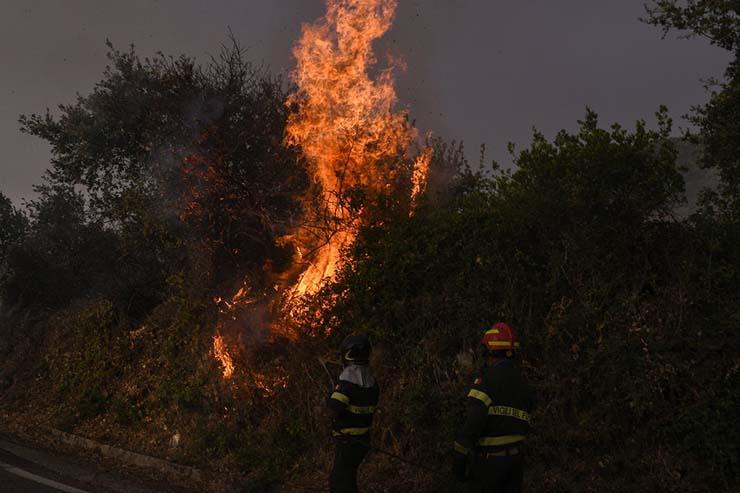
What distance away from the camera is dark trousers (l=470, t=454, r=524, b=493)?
4.77 meters

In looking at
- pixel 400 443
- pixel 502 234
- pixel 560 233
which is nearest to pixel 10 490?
pixel 400 443

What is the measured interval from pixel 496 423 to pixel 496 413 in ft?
0.28

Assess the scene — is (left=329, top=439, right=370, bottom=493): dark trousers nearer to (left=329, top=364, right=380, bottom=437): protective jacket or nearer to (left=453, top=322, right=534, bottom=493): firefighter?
(left=329, top=364, right=380, bottom=437): protective jacket

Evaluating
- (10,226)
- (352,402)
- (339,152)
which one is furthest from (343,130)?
(10,226)

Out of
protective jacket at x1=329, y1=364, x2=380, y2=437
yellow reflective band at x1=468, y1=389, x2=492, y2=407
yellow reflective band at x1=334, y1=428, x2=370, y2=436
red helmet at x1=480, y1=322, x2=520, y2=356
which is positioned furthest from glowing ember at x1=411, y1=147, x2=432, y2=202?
Result: yellow reflective band at x1=468, y1=389, x2=492, y2=407

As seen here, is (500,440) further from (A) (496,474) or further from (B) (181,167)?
(B) (181,167)

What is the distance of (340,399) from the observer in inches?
211

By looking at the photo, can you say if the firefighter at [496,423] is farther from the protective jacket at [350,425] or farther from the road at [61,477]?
the road at [61,477]

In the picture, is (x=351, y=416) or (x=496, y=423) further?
(x=351, y=416)

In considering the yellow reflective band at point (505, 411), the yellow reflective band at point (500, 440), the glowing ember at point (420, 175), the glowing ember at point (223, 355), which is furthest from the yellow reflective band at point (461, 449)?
the glowing ember at point (420, 175)

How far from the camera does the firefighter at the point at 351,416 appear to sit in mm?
5434

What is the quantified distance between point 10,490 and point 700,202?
12.2 meters

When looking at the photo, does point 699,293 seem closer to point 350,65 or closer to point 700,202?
point 700,202

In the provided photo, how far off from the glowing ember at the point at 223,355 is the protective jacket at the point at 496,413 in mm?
6009
